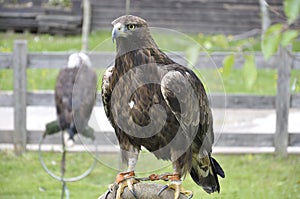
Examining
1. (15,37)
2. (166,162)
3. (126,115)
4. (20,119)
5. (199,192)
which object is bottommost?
(15,37)

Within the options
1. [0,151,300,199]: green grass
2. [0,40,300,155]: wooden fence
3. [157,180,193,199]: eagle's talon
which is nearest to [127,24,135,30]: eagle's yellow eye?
[157,180,193,199]: eagle's talon

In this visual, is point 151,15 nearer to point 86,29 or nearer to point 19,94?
point 86,29

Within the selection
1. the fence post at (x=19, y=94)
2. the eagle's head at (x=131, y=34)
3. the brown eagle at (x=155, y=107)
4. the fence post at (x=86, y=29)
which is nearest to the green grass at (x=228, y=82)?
the fence post at (x=86, y=29)

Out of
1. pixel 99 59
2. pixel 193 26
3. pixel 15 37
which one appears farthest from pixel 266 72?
pixel 99 59

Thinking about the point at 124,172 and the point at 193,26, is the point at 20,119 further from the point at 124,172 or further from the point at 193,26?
the point at 193,26

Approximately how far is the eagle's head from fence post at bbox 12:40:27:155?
5303mm

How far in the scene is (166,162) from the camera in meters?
2.47

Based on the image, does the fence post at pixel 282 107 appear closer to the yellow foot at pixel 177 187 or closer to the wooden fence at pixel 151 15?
the yellow foot at pixel 177 187

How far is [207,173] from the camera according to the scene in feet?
8.14

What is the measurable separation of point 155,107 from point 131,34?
0.97 ft

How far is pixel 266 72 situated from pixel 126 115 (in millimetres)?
10227

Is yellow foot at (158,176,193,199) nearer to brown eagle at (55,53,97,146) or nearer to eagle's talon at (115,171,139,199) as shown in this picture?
eagle's talon at (115,171,139,199)

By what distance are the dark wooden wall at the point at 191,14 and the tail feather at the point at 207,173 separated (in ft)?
41.5

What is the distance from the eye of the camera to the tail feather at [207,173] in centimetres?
247
